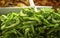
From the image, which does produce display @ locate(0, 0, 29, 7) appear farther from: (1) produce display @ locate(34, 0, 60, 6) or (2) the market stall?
(2) the market stall

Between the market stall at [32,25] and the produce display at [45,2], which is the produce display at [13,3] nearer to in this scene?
the produce display at [45,2]

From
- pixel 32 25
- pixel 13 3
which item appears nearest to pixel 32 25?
pixel 32 25

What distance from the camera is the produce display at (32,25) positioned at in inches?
61.6

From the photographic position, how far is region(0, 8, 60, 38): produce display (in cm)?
156

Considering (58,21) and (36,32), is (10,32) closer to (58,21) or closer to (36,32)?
(36,32)

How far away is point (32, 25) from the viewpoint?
1.58m

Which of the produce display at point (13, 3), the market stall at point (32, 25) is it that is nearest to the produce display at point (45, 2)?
the produce display at point (13, 3)

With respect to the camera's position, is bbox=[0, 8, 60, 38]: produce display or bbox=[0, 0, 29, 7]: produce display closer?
bbox=[0, 8, 60, 38]: produce display

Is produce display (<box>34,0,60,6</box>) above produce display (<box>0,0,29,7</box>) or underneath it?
underneath

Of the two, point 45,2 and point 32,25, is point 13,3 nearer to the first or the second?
point 45,2

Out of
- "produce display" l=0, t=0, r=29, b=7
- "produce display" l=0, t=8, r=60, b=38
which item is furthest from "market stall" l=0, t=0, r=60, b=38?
"produce display" l=0, t=0, r=29, b=7

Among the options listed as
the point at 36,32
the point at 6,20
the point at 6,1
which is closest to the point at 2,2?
the point at 6,1

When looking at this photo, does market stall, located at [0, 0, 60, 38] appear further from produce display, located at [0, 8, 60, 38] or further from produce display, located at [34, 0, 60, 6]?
produce display, located at [34, 0, 60, 6]

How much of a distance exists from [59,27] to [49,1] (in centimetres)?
134
